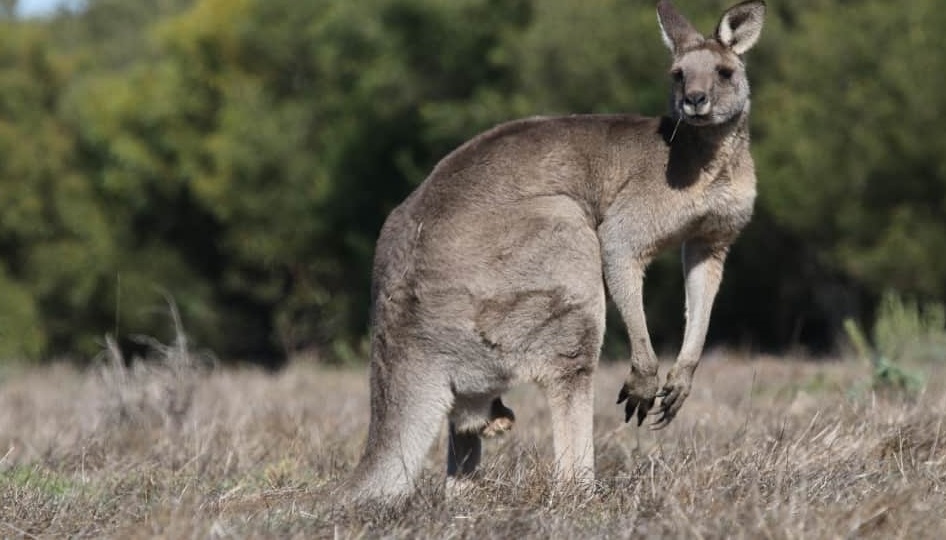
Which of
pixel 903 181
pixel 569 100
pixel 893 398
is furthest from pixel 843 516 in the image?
pixel 569 100

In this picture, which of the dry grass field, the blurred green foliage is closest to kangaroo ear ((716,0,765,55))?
the dry grass field

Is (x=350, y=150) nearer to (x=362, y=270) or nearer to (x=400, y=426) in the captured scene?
(x=362, y=270)

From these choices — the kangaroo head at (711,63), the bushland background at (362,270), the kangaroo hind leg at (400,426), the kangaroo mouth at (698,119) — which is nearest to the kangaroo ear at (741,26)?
the kangaroo head at (711,63)

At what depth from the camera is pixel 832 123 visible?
22281mm

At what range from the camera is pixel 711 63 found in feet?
19.1

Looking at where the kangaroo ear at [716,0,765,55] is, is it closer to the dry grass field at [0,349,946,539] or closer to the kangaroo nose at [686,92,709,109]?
the kangaroo nose at [686,92,709,109]

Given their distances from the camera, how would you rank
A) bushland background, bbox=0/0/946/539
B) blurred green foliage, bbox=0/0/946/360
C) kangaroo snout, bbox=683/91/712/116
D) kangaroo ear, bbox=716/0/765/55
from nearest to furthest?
bushland background, bbox=0/0/946/539 < kangaroo snout, bbox=683/91/712/116 < kangaroo ear, bbox=716/0/765/55 < blurred green foliage, bbox=0/0/946/360

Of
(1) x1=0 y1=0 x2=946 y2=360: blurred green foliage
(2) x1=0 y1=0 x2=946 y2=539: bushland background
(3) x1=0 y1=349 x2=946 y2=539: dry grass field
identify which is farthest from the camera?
(1) x1=0 y1=0 x2=946 y2=360: blurred green foliage

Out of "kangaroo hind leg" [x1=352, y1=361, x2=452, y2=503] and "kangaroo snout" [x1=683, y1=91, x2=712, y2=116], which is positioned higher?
"kangaroo snout" [x1=683, y1=91, x2=712, y2=116]

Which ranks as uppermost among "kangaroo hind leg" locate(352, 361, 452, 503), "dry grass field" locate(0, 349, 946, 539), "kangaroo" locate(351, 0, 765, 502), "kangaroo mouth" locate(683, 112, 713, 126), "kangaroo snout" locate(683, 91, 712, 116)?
"kangaroo snout" locate(683, 91, 712, 116)

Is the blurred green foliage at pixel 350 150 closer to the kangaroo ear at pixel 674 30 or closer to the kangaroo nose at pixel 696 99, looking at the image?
the kangaroo ear at pixel 674 30

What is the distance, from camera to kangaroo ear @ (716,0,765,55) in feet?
19.5

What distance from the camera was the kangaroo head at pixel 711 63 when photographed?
5637 millimetres

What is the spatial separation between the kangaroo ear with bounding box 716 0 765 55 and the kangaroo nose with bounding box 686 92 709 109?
48cm
